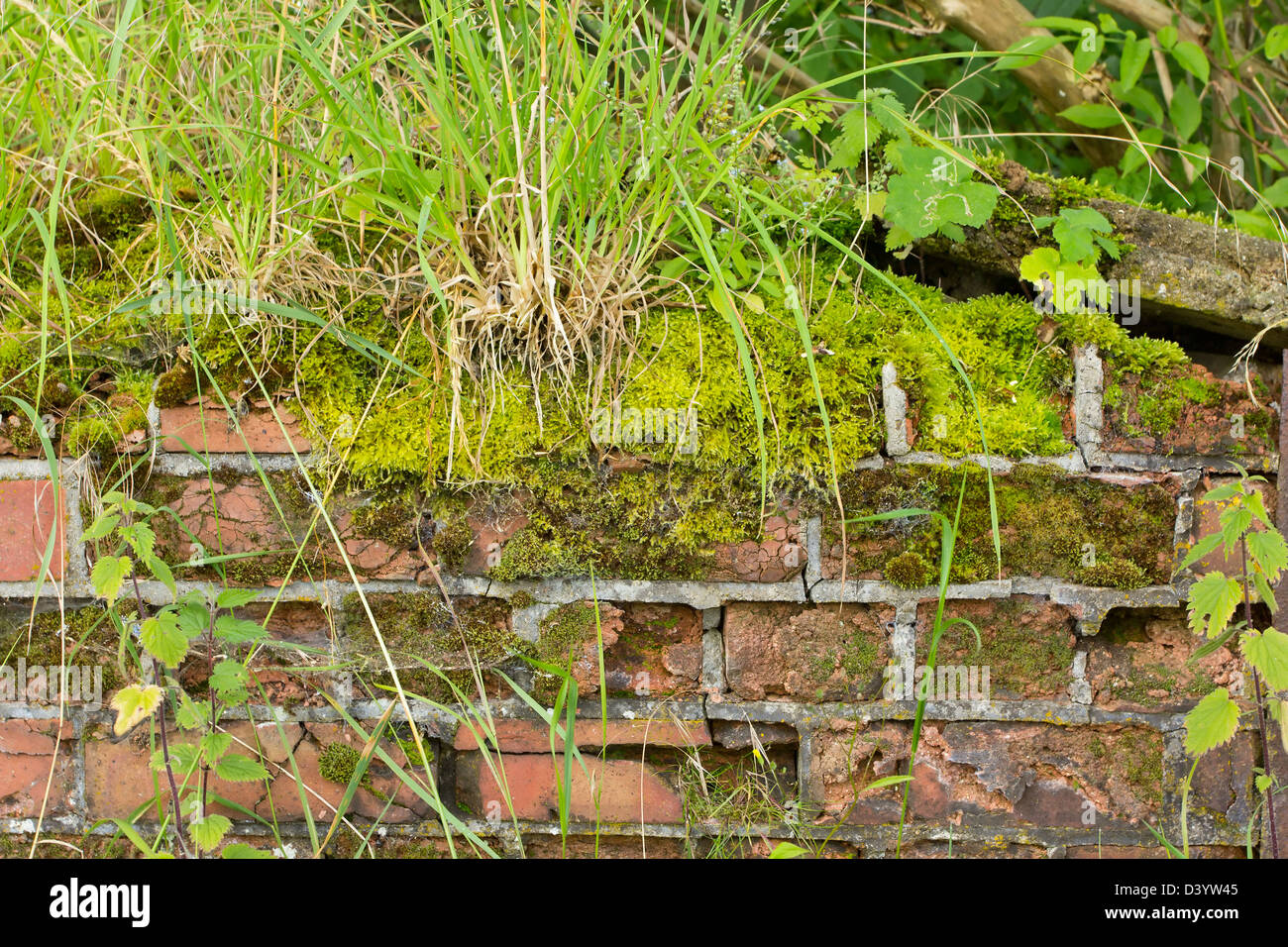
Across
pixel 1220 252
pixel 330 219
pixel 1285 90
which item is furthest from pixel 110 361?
pixel 1285 90

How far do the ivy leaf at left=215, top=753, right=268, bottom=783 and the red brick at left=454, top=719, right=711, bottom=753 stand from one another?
0.33m

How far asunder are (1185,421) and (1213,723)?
1.67 feet

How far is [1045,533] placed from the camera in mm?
1451

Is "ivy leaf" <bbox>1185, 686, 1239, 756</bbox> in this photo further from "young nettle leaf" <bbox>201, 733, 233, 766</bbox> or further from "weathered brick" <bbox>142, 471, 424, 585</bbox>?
"young nettle leaf" <bbox>201, 733, 233, 766</bbox>

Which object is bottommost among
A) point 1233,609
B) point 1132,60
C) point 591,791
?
point 591,791

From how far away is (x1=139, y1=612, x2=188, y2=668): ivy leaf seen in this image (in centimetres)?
118

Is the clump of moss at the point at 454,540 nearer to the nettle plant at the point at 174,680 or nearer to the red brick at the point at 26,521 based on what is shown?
the nettle plant at the point at 174,680

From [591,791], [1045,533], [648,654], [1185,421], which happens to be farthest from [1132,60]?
[591,791]

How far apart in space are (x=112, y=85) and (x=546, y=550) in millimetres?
1127

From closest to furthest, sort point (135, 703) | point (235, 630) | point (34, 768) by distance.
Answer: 1. point (135, 703)
2. point (235, 630)
3. point (34, 768)

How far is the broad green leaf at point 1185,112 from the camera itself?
212 centimetres

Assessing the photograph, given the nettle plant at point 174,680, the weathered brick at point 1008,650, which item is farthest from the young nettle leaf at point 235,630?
the weathered brick at point 1008,650

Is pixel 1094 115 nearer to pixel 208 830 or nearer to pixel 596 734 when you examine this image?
pixel 596 734

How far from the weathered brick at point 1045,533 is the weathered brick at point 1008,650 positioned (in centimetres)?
6
